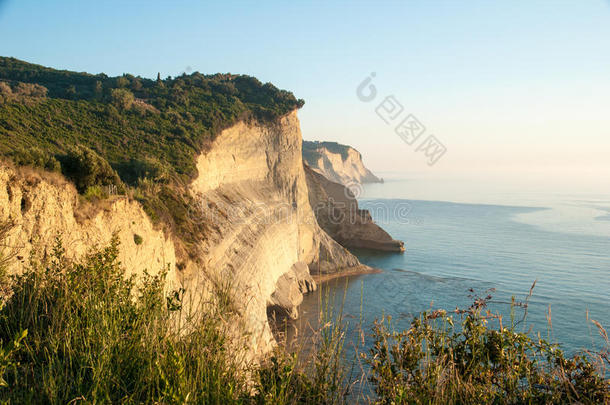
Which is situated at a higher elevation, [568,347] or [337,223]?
[337,223]

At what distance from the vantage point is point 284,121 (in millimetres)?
37406

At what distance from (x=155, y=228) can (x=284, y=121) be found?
24.8 meters

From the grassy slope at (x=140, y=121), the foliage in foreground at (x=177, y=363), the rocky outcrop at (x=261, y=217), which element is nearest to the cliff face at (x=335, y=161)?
the rocky outcrop at (x=261, y=217)

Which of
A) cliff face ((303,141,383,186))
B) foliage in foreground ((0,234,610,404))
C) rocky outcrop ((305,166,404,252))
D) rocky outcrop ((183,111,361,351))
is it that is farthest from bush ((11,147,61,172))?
cliff face ((303,141,383,186))

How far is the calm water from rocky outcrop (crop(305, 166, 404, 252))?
8.02ft

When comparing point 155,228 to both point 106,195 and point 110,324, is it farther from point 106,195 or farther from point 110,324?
point 110,324

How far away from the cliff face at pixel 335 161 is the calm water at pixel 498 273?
5102 cm

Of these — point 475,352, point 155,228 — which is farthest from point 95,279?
point 155,228

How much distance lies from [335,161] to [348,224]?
91.8 meters

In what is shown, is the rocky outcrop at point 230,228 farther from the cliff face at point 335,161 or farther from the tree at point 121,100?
the cliff face at point 335,161

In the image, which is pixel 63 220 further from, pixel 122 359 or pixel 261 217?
pixel 261 217

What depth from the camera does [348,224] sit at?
50531 millimetres

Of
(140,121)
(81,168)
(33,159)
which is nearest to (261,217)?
(140,121)

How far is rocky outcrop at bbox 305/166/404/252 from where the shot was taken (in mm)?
48972
